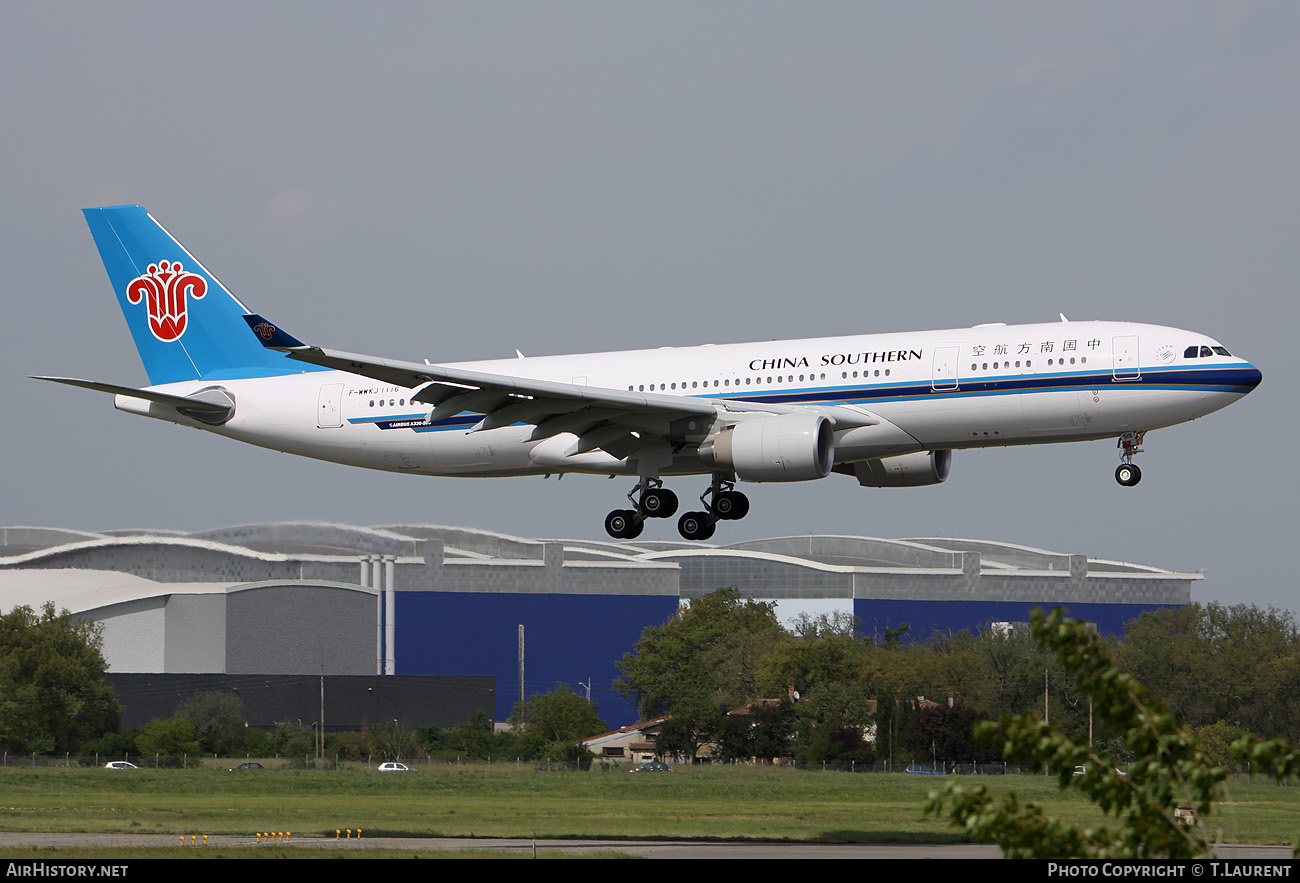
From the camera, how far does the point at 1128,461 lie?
36688 millimetres

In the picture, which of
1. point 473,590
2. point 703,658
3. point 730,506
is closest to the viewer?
point 730,506

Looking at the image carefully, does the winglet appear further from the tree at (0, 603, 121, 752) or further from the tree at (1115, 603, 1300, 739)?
the tree at (1115, 603, 1300, 739)

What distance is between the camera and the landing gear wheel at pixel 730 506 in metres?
39.6

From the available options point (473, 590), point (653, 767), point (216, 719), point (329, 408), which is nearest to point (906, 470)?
point (329, 408)

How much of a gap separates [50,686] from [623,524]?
46.7 m

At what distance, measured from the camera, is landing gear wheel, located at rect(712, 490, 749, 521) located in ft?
130

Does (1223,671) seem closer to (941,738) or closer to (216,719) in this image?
(941,738)

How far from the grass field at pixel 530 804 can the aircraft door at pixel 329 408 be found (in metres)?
10.5

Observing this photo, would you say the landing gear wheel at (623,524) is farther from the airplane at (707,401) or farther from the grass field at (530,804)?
the grass field at (530,804)

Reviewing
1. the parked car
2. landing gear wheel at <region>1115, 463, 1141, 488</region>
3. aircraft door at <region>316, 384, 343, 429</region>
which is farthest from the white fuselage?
the parked car

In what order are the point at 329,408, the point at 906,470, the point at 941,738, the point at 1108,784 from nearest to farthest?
1. the point at 1108,784
2. the point at 906,470
3. the point at 329,408
4. the point at 941,738

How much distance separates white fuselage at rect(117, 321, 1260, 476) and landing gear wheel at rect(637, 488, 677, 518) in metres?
0.80
